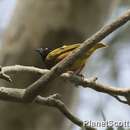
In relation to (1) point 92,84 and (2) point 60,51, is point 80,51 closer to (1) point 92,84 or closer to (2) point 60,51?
(1) point 92,84

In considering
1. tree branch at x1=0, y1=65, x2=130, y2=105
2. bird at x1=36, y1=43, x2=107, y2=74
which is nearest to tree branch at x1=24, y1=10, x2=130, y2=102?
tree branch at x1=0, y1=65, x2=130, y2=105

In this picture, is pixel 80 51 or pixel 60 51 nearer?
pixel 80 51

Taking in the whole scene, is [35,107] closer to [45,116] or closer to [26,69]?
[45,116]

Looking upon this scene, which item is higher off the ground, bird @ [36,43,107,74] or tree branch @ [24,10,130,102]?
bird @ [36,43,107,74]

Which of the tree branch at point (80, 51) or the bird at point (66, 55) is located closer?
the tree branch at point (80, 51)

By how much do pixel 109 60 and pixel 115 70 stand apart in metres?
0.13

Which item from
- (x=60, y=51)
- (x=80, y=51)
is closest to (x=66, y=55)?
(x=60, y=51)

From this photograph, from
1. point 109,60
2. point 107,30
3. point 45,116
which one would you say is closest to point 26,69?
point 107,30

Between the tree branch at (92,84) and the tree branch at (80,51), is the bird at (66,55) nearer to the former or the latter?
the tree branch at (92,84)

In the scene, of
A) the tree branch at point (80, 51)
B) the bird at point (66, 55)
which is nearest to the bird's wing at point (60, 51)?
the bird at point (66, 55)

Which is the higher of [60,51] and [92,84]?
[60,51]

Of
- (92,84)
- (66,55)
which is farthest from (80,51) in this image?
(66,55)

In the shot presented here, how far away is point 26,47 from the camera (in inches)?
88.2

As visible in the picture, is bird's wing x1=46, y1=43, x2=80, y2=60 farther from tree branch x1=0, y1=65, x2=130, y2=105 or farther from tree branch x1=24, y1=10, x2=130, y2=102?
tree branch x1=24, y1=10, x2=130, y2=102
